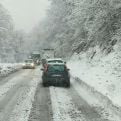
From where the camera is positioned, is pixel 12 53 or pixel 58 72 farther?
pixel 12 53

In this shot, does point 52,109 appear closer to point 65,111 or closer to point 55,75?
point 65,111

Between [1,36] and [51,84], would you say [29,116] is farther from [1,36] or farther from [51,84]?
[1,36]

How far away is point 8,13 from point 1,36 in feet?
27.6

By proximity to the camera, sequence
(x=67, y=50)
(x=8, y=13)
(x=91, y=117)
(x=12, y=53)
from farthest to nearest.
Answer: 1. (x=12, y=53)
2. (x=8, y=13)
3. (x=67, y=50)
4. (x=91, y=117)

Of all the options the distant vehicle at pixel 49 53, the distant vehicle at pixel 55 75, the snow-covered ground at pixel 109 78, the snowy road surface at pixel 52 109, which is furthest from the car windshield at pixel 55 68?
the distant vehicle at pixel 49 53

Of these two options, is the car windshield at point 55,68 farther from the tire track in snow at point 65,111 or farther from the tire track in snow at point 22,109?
the tire track in snow at point 65,111

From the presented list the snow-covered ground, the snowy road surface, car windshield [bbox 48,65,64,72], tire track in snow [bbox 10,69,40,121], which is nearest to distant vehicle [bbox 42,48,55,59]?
the snow-covered ground

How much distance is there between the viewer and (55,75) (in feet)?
81.8

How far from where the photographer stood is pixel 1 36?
101 meters

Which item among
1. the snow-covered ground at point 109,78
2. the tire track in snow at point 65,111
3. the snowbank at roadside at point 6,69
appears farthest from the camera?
the snowbank at roadside at point 6,69

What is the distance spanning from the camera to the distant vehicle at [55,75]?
974 inches

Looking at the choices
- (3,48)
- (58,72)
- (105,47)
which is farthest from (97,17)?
(3,48)

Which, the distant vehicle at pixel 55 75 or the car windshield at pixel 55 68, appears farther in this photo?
the car windshield at pixel 55 68

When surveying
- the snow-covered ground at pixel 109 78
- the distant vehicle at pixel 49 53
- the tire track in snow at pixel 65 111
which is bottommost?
the tire track in snow at pixel 65 111
